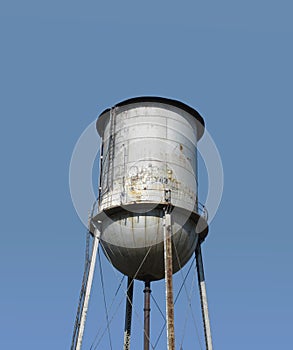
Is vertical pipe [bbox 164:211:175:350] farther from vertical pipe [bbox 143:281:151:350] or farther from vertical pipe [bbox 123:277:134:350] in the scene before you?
vertical pipe [bbox 123:277:134:350]

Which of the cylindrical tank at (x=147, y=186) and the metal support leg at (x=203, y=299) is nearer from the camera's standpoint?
the cylindrical tank at (x=147, y=186)

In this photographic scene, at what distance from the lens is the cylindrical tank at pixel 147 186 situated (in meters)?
15.8

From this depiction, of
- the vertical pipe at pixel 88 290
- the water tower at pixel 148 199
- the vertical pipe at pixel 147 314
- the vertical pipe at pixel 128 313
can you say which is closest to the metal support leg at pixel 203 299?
the water tower at pixel 148 199

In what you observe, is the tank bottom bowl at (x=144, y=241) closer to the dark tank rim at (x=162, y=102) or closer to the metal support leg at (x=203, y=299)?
the metal support leg at (x=203, y=299)

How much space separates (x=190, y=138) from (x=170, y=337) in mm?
6558

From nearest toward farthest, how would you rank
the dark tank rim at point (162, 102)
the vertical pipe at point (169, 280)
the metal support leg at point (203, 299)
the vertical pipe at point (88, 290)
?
the vertical pipe at point (169, 280)
the vertical pipe at point (88, 290)
the metal support leg at point (203, 299)
the dark tank rim at point (162, 102)

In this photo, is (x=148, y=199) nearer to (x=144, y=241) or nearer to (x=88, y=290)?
(x=144, y=241)

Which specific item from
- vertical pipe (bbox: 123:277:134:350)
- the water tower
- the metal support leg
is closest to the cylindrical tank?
the water tower

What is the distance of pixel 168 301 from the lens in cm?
1459

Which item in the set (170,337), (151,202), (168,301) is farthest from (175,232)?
(170,337)

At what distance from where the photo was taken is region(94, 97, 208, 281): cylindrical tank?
15797mm

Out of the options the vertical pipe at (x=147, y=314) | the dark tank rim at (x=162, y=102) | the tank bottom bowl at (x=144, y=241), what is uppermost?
the dark tank rim at (x=162, y=102)

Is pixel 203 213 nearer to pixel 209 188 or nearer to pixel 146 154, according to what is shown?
pixel 209 188

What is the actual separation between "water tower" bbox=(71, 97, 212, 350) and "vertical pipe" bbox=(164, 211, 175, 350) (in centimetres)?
3
